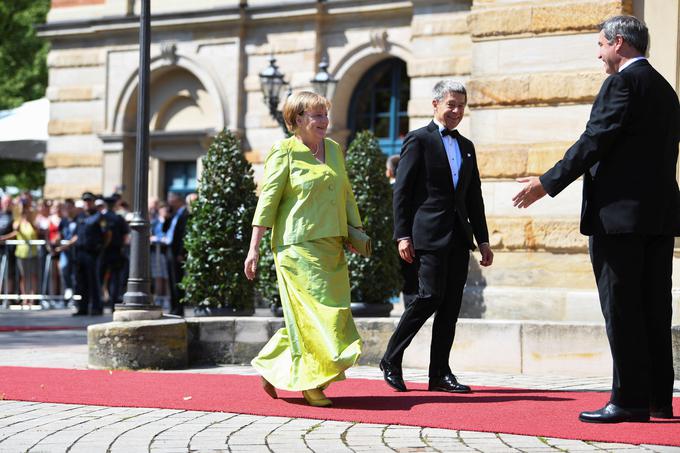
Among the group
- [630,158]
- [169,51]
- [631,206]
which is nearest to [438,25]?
[169,51]

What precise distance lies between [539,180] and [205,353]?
180 inches

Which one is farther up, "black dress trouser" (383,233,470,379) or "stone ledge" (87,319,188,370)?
"black dress trouser" (383,233,470,379)

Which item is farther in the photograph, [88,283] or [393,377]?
[88,283]

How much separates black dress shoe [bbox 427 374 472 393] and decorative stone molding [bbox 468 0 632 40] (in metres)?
4.38

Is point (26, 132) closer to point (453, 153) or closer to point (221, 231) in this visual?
point (221, 231)

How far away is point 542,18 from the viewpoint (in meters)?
11.7

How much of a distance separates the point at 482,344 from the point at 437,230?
1.78 metres

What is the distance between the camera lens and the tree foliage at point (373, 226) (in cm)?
1288

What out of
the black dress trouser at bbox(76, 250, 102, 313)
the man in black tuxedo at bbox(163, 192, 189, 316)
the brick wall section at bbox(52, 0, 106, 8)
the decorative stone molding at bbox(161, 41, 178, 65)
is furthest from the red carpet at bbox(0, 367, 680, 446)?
the brick wall section at bbox(52, 0, 106, 8)

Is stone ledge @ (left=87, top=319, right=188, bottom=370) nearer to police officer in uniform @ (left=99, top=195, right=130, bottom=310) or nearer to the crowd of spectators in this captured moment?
the crowd of spectators

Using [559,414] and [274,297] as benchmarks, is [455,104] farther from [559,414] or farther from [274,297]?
[274,297]

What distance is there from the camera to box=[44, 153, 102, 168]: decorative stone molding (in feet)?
84.4

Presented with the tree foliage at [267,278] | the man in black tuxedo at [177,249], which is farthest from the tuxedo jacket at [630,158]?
the man in black tuxedo at [177,249]

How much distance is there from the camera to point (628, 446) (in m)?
6.07
